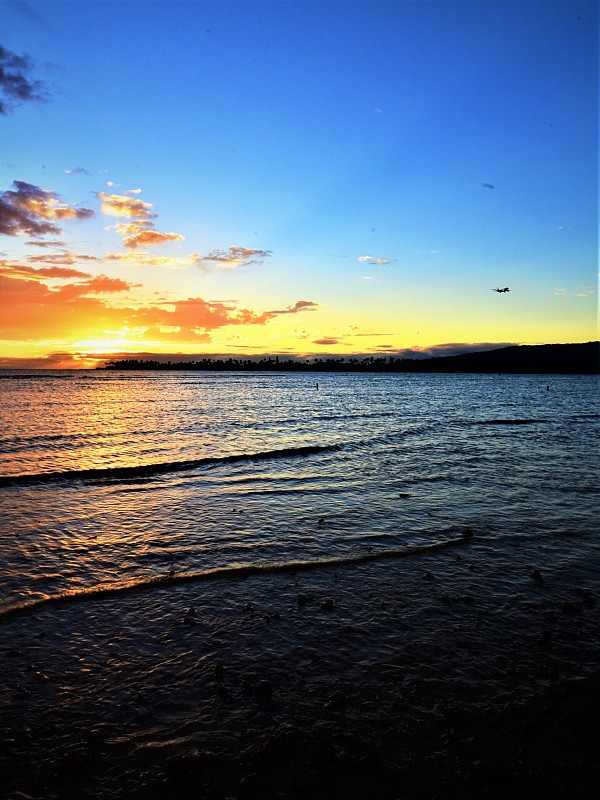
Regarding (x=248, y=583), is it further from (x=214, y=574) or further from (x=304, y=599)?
(x=304, y=599)

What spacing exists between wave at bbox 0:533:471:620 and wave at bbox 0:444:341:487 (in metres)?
13.0

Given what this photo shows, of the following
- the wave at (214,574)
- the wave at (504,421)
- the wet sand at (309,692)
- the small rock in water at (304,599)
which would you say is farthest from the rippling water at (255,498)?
the wave at (504,421)

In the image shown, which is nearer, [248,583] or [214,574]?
[248,583]

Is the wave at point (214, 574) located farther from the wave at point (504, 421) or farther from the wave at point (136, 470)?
the wave at point (504, 421)

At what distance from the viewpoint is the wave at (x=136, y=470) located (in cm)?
2223

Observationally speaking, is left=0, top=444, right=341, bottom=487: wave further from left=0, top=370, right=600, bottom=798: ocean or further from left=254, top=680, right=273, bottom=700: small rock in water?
left=254, top=680, right=273, bottom=700: small rock in water

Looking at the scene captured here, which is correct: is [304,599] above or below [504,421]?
above

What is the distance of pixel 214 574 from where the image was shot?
11273 millimetres

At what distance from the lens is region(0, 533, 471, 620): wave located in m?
9.88

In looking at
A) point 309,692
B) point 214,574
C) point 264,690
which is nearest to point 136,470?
point 214,574

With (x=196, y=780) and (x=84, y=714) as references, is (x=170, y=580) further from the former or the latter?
(x=196, y=780)

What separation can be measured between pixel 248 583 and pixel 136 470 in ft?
51.4

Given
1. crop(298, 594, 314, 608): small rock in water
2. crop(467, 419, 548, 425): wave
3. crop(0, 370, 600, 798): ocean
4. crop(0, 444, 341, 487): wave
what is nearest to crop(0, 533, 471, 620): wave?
crop(0, 370, 600, 798): ocean

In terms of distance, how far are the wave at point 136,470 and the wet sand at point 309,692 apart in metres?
14.3
